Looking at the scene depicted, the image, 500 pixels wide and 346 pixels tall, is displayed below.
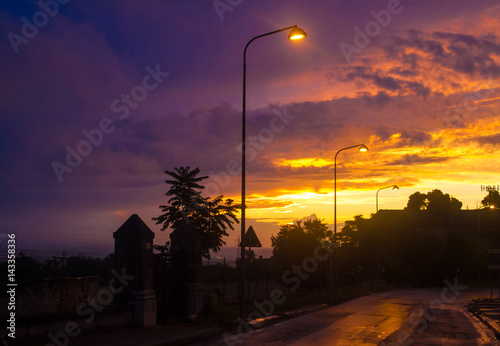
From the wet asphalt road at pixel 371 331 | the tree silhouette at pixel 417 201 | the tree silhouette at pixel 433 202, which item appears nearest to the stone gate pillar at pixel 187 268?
the wet asphalt road at pixel 371 331

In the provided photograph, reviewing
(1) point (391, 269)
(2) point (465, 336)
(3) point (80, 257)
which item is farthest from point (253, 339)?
(1) point (391, 269)

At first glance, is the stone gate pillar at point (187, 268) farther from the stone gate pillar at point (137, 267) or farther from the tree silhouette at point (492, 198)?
the tree silhouette at point (492, 198)

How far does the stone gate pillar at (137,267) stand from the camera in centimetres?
1469

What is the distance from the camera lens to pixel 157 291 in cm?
1582

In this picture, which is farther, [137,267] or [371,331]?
[371,331]

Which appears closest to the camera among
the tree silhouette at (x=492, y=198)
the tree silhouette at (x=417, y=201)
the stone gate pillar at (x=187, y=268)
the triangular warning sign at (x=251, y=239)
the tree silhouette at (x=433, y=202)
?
the stone gate pillar at (x=187, y=268)

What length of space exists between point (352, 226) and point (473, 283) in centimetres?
1602

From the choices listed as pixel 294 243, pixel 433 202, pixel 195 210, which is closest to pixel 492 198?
pixel 433 202

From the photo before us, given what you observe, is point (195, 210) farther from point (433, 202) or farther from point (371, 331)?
point (433, 202)

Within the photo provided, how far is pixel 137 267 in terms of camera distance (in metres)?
14.8

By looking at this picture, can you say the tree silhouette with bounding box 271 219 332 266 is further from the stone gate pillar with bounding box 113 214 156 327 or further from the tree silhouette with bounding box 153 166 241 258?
the stone gate pillar with bounding box 113 214 156 327

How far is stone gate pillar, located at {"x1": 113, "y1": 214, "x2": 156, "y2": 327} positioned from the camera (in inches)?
578

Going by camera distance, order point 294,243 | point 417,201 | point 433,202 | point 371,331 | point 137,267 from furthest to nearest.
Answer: point 417,201, point 433,202, point 294,243, point 371,331, point 137,267

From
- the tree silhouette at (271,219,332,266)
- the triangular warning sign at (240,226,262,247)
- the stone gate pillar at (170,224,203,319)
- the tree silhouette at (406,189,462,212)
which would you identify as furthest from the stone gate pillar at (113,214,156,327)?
the tree silhouette at (406,189,462,212)
